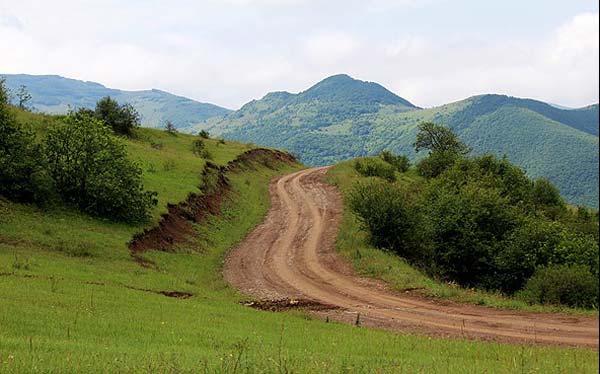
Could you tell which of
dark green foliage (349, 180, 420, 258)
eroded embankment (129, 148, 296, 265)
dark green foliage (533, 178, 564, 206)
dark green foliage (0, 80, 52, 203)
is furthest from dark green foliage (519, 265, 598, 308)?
dark green foliage (533, 178, 564, 206)

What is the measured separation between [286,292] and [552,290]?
12.7 metres

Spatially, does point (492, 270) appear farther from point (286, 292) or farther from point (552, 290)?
point (286, 292)

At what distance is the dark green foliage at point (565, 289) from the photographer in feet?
80.4

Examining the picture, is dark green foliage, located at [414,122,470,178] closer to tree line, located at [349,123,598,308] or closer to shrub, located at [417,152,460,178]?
shrub, located at [417,152,460,178]

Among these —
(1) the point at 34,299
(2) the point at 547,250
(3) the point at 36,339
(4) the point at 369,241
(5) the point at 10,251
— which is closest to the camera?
(3) the point at 36,339

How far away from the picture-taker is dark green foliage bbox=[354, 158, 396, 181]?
209 feet

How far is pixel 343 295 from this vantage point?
24.8 m

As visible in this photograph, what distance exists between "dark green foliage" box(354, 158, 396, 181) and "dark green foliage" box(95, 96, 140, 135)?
29.9m

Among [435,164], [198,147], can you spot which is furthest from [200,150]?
[435,164]

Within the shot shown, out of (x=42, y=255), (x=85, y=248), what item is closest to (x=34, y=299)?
(x=42, y=255)

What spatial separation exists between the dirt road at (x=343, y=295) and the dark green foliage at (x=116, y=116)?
32.8 meters

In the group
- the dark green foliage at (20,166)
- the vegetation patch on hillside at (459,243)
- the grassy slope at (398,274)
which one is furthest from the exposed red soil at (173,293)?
the dark green foliage at (20,166)

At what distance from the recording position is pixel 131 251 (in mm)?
27875

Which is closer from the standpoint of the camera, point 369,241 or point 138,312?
point 138,312
